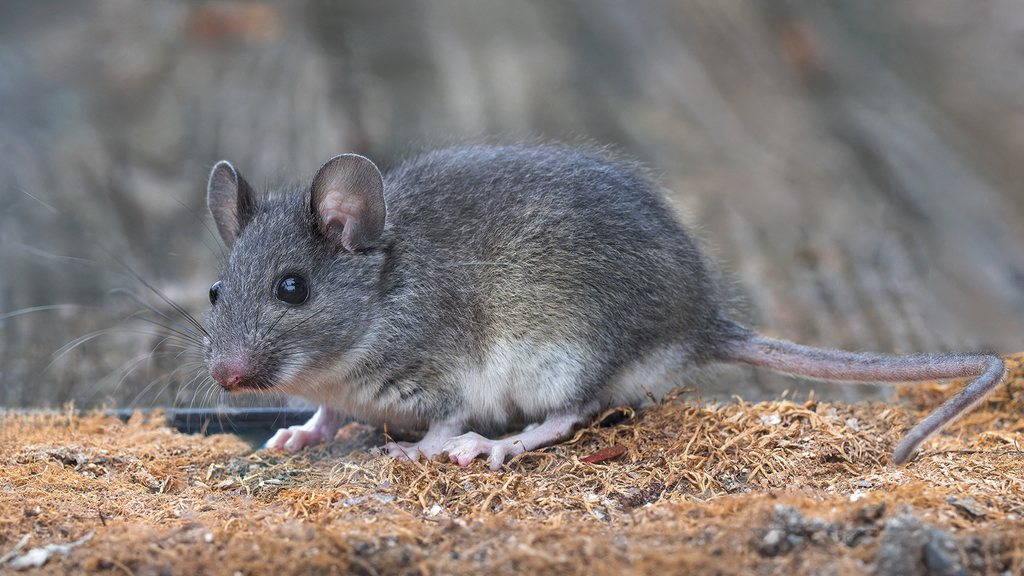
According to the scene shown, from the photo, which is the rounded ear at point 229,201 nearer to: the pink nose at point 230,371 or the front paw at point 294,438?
the pink nose at point 230,371

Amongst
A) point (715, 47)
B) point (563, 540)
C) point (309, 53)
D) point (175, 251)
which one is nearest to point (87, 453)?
point (563, 540)

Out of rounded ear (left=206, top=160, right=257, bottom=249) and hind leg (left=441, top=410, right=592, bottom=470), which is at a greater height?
rounded ear (left=206, top=160, right=257, bottom=249)

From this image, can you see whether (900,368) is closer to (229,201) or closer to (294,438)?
(294,438)

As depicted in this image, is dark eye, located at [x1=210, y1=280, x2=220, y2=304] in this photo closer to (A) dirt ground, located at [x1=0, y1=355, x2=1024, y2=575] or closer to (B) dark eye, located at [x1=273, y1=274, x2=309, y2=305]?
(B) dark eye, located at [x1=273, y1=274, x2=309, y2=305]

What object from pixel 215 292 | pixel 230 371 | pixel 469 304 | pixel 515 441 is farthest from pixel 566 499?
pixel 215 292

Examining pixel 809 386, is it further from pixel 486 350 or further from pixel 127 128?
pixel 127 128

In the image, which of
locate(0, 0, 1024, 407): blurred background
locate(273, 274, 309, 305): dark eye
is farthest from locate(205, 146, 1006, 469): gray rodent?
locate(0, 0, 1024, 407): blurred background

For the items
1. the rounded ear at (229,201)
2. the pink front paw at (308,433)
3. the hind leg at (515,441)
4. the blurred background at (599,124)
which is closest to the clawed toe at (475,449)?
the hind leg at (515,441)
